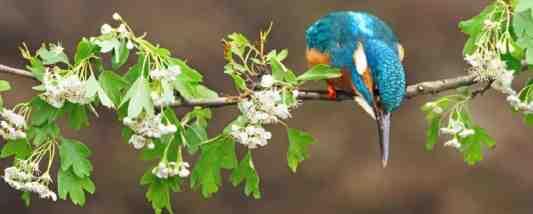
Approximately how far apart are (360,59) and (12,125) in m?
0.65

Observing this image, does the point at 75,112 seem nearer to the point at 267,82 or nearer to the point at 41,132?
the point at 41,132

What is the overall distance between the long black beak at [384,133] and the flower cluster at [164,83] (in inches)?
16.6

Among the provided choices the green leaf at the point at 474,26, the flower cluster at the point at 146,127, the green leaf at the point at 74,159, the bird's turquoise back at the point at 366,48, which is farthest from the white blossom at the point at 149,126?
the green leaf at the point at 474,26

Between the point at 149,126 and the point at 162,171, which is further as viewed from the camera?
the point at 162,171

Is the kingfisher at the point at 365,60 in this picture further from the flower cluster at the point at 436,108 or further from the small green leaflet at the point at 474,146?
the small green leaflet at the point at 474,146

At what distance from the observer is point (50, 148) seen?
64.6 inches

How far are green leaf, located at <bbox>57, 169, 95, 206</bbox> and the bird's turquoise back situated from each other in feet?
1.65

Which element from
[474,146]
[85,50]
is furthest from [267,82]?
[474,146]

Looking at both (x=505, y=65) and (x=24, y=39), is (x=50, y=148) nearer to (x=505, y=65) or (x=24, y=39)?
(x=505, y=65)

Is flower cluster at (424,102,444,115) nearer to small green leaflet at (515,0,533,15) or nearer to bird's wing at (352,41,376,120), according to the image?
bird's wing at (352,41,376,120)

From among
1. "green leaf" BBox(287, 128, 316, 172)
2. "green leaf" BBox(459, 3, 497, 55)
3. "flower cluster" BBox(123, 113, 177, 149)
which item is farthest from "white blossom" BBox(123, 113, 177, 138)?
"green leaf" BBox(459, 3, 497, 55)

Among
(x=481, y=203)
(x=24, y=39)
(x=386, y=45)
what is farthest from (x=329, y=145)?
(x=386, y=45)

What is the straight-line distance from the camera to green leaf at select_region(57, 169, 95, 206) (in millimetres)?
1672

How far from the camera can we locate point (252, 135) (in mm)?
1586
